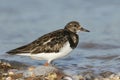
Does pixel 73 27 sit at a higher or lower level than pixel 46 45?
higher

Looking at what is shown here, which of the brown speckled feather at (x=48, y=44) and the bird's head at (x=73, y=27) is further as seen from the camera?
the bird's head at (x=73, y=27)

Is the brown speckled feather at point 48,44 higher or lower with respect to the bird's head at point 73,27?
lower

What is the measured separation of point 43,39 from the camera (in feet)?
29.8

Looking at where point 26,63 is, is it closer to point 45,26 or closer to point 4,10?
point 45,26

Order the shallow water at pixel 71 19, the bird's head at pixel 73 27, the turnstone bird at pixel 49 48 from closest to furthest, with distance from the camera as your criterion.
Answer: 1. the turnstone bird at pixel 49 48
2. the bird's head at pixel 73 27
3. the shallow water at pixel 71 19

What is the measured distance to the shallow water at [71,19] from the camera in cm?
1011

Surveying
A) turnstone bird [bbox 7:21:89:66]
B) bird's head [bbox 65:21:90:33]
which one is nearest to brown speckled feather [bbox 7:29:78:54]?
turnstone bird [bbox 7:21:89:66]

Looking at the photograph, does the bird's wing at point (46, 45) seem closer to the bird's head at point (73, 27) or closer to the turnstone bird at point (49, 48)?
the turnstone bird at point (49, 48)

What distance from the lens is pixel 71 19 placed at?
1295 centimetres

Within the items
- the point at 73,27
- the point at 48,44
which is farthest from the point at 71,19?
the point at 48,44

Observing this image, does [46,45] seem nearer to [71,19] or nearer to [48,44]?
[48,44]

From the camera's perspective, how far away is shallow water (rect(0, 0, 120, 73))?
1011cm

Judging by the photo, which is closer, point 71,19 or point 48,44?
point 48,44

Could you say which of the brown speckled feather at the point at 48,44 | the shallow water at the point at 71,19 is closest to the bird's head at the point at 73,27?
the brown speckled feather at the point at 48,44
